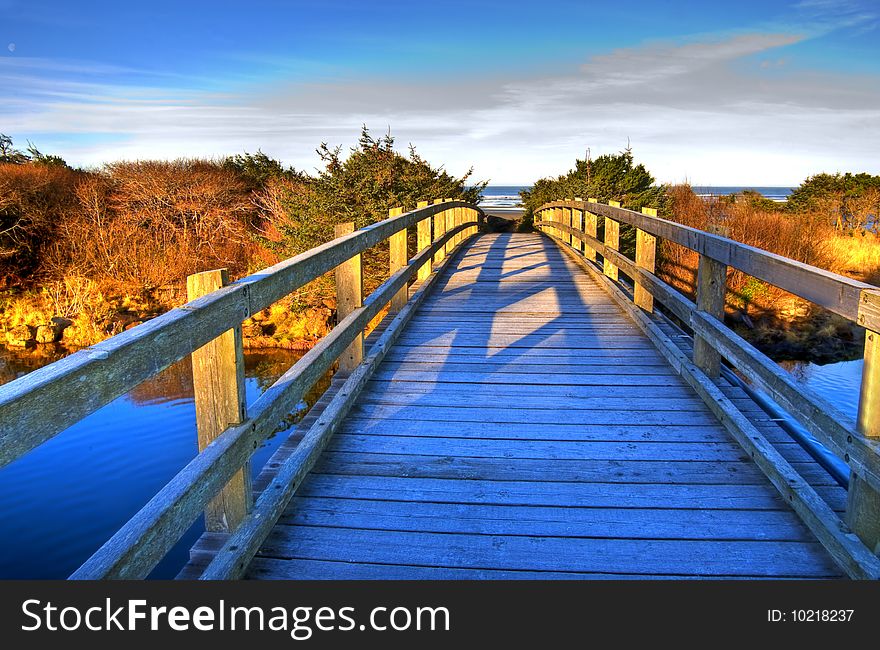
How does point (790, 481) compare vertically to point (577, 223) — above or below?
below

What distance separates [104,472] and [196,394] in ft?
35.3

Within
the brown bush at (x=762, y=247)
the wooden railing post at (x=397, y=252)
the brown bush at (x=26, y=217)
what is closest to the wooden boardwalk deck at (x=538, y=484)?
the wooden railing post at (x=397, y=252)

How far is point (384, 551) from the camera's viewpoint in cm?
285

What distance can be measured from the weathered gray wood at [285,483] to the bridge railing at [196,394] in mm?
84

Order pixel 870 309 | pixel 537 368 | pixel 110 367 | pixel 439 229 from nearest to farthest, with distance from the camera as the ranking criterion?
1. pixel 110 367
2. pixel 870 309
3. pixel 537 368
4. pixel 439 229

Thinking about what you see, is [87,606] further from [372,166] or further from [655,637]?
[372,166]

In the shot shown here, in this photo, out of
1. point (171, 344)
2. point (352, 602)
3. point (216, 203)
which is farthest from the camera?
point (216, 203)

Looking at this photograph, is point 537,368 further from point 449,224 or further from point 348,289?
point 449,224

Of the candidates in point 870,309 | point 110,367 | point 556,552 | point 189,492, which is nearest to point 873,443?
point 870,309

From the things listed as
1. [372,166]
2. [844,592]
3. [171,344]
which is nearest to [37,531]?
[171,344]

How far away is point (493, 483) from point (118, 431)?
1255cm

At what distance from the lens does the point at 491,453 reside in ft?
12.6

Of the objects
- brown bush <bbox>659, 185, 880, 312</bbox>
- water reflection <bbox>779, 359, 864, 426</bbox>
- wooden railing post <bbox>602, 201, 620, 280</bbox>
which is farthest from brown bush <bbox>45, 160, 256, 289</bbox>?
water reflection <bbox>779, 359, 864, 426</bbox>

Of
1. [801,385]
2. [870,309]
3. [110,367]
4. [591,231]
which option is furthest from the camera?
[591,231]
